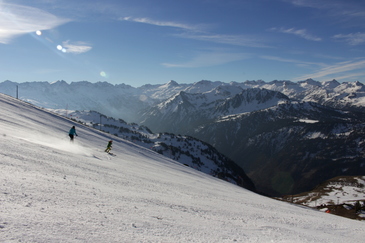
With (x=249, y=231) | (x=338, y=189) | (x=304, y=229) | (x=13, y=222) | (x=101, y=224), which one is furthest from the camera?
(x=338, y=189)

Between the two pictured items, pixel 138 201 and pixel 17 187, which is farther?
pixel 138 201

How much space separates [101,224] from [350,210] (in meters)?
91.0

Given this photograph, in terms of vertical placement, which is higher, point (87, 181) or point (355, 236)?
point (87, 181)

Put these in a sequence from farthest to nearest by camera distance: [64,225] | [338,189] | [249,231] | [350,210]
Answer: [338,189] → [350,210] → [249,231] → [64,225]

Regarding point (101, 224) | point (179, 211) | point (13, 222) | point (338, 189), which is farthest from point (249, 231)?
point (338, 189)

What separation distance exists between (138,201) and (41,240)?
16.1ft

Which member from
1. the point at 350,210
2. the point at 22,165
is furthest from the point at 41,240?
the point at 350,210

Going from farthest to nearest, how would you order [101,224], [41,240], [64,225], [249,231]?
[249,231] → [101,224] → [64,225] → [41,240]

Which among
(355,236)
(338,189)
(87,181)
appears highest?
(87,181)

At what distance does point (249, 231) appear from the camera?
29.3 ft

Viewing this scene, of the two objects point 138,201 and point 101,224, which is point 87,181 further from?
point 101,224

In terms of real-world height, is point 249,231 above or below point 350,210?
above

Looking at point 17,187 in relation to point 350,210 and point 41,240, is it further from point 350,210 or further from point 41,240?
point 350,210

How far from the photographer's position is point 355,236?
38.8 feet
